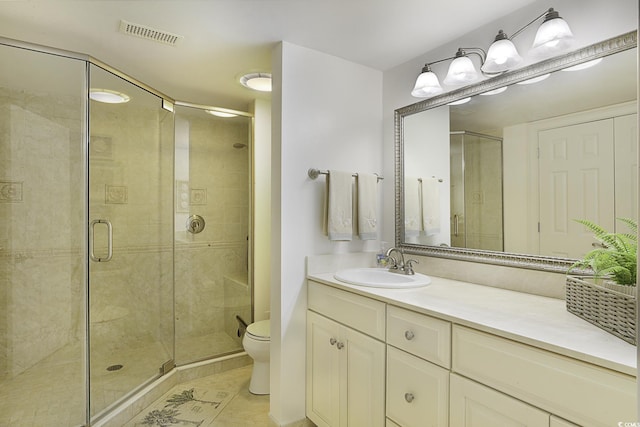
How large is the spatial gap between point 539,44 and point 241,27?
1423 millimetres

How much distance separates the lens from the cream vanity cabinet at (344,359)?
1.54 metres

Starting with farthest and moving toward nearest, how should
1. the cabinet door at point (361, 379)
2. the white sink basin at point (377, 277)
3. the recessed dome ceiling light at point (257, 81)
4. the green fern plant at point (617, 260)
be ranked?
the recessed dome ceiling light at point (257, 81)
the white sink basin at point (377, 277)
the cabinet door at point (361, 379)
the green fern plant at point (617, 260)

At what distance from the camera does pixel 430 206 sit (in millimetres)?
2105

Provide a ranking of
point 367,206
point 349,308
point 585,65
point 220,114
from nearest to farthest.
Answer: point 585,65 → point 349,308 → point 367,206 → point 220,114

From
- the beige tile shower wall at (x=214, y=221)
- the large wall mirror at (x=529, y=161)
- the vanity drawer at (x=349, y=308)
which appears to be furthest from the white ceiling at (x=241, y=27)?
the vanity drawer at (x=349, y=308)

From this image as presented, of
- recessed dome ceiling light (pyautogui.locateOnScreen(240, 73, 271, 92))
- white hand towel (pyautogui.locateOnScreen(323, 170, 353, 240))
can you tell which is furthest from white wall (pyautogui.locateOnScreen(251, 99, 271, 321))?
white hand towel (pyautogui.locateOnScreen(323, 170, 353, 240))

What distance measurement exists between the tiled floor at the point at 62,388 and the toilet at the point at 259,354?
743mm

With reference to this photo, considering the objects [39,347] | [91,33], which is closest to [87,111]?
[91,33]

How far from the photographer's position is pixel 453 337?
121 centimetres

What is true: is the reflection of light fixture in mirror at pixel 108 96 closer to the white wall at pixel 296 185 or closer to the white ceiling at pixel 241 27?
the white ceiling at pixel 241 27

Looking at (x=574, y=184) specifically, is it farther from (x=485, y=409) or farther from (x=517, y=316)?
(x=485, y=409)

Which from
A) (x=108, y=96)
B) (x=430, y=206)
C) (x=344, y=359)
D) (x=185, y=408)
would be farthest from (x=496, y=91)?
(x=185, y=408)

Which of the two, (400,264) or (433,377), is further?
(400,264)

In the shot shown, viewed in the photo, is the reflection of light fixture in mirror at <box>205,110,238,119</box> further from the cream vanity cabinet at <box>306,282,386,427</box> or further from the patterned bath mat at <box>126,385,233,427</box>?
the patterned bath mat at <box>126,385,233,427</box>
